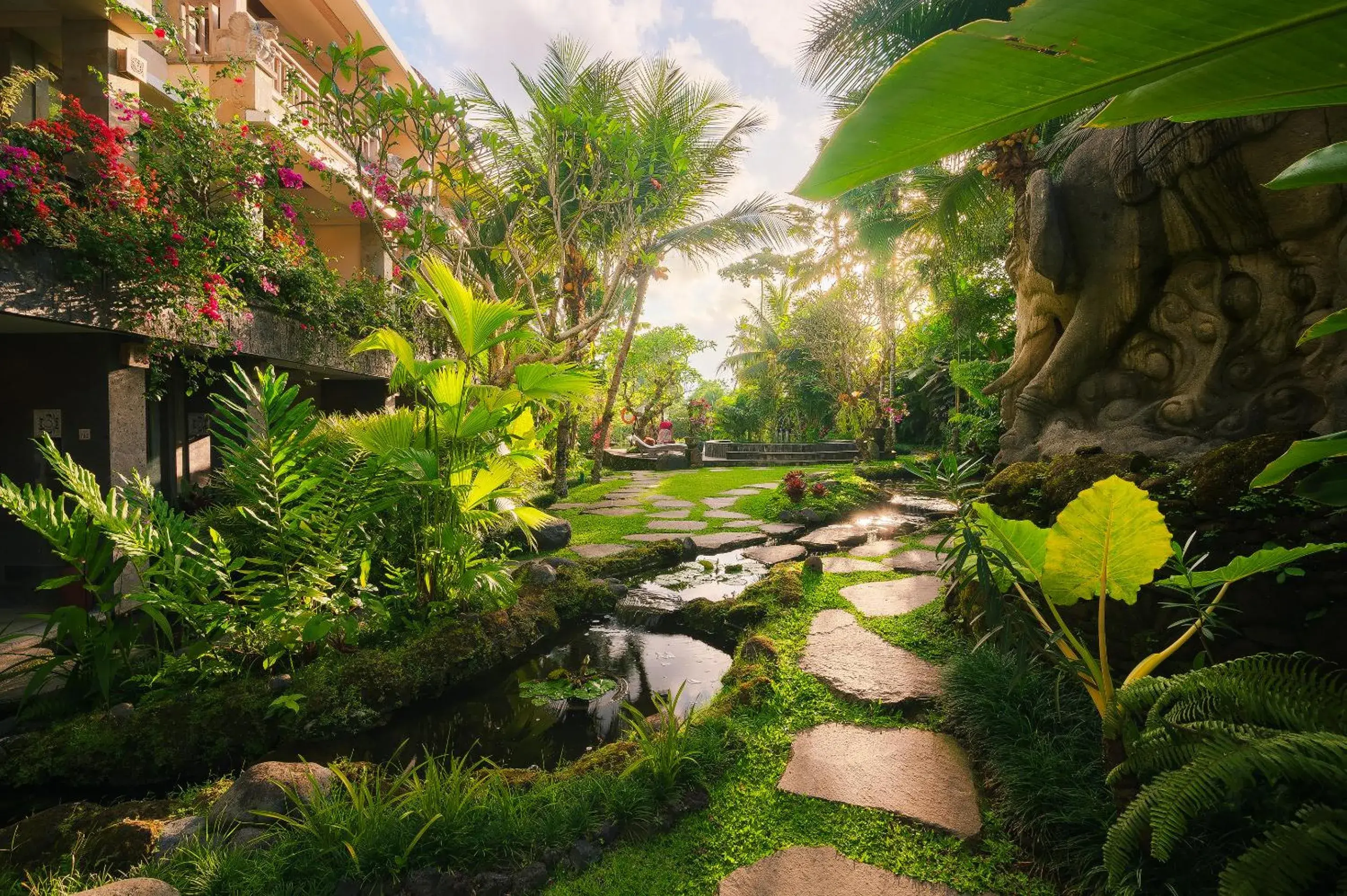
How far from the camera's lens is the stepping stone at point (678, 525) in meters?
6.05

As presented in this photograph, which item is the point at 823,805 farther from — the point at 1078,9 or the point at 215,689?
the point at 215,689

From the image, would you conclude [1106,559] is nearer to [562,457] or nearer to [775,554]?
[775,554]

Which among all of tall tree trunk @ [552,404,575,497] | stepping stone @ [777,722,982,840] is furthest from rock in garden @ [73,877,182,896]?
tall tree trunk @ [552,404,575,497]

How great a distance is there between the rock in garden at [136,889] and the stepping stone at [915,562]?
162 inches

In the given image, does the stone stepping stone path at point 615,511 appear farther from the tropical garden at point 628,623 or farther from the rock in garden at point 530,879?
the rock in garden at point 530,879

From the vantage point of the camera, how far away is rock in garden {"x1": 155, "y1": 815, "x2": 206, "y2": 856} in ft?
5.68

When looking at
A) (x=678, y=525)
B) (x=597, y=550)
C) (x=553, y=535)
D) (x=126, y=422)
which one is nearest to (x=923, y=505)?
(x=678, y=525)

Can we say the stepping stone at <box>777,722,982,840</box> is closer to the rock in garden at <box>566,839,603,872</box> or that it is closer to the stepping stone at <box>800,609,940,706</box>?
the stepping stone at <box>800,609,940,706</box>

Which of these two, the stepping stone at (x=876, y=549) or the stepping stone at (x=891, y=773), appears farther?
the stepping stone at (x=876, y=549)

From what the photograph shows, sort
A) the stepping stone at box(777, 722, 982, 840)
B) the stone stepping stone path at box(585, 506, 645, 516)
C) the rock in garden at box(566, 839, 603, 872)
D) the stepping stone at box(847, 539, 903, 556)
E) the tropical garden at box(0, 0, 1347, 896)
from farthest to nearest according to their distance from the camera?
the stone stepping stone path at box(585, 506, 645, 516)
the stepping stone at box(847, 539, 903, 556)
the stepping stone at box(777, 722, 982, 840)
the rock in garden at box(566, 839, 603, 872)
the tropical garden at box(0, 0, 1347, 896)

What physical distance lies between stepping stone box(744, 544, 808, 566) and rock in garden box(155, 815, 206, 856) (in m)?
3.72

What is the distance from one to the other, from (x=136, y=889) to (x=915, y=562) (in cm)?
449

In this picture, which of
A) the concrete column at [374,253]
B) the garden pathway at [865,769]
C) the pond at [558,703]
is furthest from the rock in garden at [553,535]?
the concrete column at [374,253]

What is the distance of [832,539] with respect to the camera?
5.52 meters
